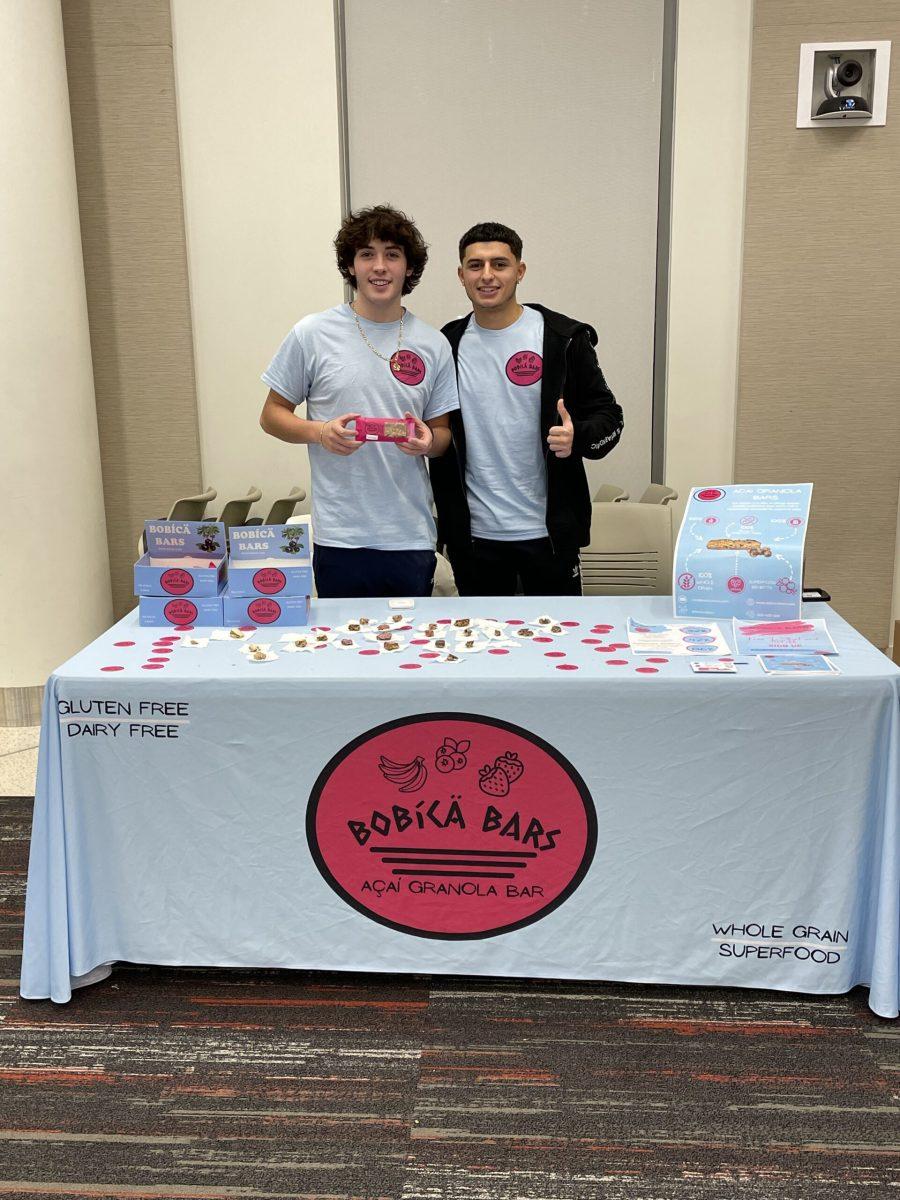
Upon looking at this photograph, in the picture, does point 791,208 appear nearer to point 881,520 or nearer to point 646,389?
point 646,389

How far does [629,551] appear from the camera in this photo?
3.77 metres

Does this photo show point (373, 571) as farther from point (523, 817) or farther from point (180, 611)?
point (523, 817)

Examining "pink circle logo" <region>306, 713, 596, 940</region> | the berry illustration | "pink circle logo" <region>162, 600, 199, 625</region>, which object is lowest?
"pink circle logo" <region>306, 713, 596, 940</region>

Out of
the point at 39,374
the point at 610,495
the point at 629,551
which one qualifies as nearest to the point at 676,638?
the point at 629,551

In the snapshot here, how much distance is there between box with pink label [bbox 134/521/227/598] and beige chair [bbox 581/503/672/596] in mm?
1520

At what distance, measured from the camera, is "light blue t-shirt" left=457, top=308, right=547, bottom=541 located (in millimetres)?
2965

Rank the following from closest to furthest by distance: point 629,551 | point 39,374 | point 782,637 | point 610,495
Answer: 1. point 782,637
2. point 629,551
3. point 39,374
4. point 610,495

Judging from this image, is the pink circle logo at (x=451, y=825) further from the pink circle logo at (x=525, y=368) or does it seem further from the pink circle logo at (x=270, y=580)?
the pink circle logo at (x=525, y=368)

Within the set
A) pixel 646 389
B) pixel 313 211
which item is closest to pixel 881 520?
pixel 646 389

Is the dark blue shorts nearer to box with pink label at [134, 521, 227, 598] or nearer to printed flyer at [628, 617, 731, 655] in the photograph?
box with pink label at [134, 521, 227, 598]

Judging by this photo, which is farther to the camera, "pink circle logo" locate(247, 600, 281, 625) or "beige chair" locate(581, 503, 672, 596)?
"beige chair" locate(581, 503, 672, 596)

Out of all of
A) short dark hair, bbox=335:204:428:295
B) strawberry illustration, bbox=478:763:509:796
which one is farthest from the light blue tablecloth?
short dark hair, bbox=335:204:428:295

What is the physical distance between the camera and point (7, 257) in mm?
4230

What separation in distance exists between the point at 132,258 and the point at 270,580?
9.62ft
